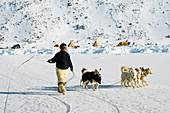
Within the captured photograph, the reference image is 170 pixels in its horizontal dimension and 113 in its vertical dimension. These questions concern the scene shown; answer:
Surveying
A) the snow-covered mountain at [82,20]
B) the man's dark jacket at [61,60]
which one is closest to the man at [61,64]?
the man's dark jacket at [61,60]

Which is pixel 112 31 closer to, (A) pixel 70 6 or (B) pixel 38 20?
(A) pixel 70 6

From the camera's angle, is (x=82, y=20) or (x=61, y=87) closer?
(x=61, y=87)

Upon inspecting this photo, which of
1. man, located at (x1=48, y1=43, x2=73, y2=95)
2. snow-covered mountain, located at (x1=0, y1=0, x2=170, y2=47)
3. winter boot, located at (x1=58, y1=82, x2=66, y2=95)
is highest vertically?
snow-covered mountain, located at (x1=0, y1=0, x2=170, y2=47)

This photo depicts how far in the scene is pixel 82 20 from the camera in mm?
53875

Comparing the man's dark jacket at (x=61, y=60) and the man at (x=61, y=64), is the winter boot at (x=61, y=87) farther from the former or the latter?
the man's dark jacket at (x=61, y=60)

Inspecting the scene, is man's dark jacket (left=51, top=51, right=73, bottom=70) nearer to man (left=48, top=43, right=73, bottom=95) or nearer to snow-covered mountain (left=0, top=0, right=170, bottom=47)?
man (left=48, top=43, right=73, bottom=95)

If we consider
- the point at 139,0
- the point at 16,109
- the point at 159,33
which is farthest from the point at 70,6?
the point at 16,109

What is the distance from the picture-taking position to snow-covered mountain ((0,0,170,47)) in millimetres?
48531

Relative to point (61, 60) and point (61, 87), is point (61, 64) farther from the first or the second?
point (61, 87)

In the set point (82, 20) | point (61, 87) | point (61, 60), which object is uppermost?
point (82, 20)

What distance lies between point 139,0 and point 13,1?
37.1m

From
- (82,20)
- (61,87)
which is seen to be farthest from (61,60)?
(82,20)

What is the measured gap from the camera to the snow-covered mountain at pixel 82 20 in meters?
48.5

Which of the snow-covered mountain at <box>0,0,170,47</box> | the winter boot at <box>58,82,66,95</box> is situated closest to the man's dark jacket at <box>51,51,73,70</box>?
the winter boot at <box>58,82,66,95</box>
